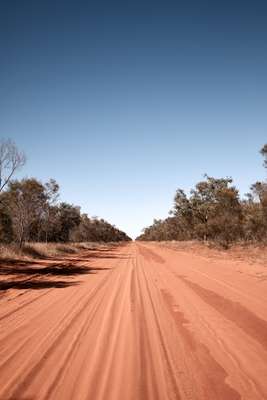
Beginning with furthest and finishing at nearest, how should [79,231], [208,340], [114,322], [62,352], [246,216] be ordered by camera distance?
[79,231] < [246,216] < [114,322] < [208,340] < [62,352]

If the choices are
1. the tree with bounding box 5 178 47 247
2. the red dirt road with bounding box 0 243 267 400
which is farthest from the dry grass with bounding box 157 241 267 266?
the tree with bounding box 5 178 47 247

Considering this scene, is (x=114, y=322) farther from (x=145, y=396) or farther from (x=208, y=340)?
(x=145, y=396)

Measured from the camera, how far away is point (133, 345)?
5.39 meters

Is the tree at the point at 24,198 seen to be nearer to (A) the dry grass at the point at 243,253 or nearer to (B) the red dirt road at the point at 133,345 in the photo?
(A) the dry grass at the point at 243,253

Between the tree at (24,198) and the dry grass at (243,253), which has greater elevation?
the tree at (24,198)

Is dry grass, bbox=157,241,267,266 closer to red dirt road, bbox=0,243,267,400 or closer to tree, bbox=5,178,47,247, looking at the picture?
red dirt road, bbox=0,243,267,400

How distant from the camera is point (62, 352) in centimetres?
502

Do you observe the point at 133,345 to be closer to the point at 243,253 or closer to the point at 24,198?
the point at 243,253

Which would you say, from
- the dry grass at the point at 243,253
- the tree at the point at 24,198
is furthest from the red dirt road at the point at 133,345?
the tree at the point at 24,198

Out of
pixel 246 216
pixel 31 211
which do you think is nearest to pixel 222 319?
pixel 31 211

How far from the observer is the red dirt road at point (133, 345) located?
3881 millimetres

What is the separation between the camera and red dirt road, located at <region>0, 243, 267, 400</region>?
153 inches

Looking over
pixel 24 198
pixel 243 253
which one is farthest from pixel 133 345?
pixel 24 198

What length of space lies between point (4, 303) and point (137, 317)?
12.7ft
